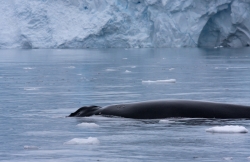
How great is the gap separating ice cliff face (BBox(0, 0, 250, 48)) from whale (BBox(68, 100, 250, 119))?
3664 cm

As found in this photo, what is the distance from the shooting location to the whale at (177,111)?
7738 mm

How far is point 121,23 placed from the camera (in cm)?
4575

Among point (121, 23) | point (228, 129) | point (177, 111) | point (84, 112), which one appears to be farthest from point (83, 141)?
point (121, 23)

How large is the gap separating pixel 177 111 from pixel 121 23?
38292 millimetres

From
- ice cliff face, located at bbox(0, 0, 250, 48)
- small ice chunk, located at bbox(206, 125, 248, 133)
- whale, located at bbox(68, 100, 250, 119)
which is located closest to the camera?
small ice chunk, located at bbox(206, 125, 248, 133)

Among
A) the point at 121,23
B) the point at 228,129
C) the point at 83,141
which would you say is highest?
the point at 83,141

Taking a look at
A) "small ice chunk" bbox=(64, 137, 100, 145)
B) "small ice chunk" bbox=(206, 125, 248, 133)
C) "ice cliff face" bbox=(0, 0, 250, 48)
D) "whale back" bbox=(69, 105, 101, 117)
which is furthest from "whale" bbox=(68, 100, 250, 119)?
"ice cliff face" bbox=(0, 0, 250, 48)

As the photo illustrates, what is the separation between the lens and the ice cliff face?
1780 inches

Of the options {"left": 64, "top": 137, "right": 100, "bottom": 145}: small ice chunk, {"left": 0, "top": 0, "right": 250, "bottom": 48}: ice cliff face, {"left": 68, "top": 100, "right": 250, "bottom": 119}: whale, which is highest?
{"left": 64, "top": 137, "right": 100, "bottom": 145}: small ice chunk

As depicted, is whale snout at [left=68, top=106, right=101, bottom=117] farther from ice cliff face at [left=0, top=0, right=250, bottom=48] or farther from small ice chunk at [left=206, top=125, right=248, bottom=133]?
ice cliff face at [left=0, top=0, right=250, bottom=48]

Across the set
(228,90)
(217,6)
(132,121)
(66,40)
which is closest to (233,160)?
(132,121)

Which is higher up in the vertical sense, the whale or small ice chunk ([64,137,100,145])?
small ice chunk ([64,137,100,145])

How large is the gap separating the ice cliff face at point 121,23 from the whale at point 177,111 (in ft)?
120

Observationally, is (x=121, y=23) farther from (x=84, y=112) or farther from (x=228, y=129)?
(x=228, y=129)
